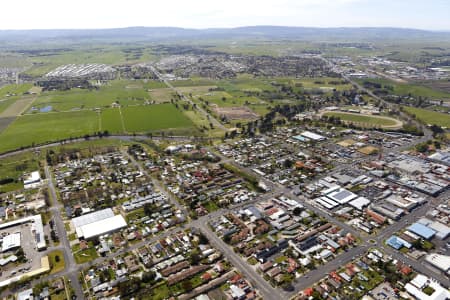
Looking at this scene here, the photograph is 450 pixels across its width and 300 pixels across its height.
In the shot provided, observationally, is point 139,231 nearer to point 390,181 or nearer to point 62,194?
point 62,194

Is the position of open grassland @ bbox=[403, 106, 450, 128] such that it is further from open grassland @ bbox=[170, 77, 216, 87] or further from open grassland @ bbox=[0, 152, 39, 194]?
open grassland @ bbox=[0, 152, 39, 194]

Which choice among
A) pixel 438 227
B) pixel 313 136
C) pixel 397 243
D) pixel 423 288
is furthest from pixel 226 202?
pixel 313 136

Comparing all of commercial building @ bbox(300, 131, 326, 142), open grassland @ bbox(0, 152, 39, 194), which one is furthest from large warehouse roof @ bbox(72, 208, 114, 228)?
commercial building @ bbox(300, 131, 326, 142)

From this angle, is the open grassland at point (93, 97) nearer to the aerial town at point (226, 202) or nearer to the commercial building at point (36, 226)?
the aerial town at point (226, 202)

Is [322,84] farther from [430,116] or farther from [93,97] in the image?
[93,97]

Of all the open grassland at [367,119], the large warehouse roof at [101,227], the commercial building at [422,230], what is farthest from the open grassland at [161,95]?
the commercial building at [422,230]

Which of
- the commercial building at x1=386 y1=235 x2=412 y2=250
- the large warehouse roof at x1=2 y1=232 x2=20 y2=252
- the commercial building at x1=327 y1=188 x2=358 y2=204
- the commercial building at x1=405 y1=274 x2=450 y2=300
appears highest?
the commercial building at x1=327 y1=188 x2=358 y2=204
